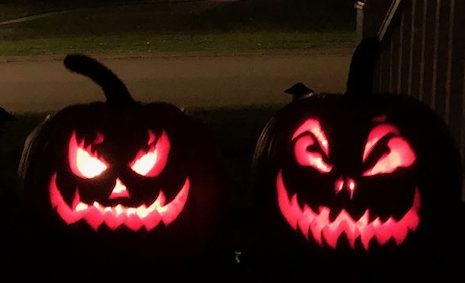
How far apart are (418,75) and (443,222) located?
89.4 inches

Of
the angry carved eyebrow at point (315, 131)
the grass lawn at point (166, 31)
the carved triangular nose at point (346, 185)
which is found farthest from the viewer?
the grass lawn at point (166, 31)

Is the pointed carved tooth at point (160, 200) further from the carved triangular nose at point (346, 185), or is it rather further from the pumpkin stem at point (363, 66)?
the pumpkin stem at point (363, 66)

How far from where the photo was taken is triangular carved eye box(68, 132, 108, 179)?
11.0 ft

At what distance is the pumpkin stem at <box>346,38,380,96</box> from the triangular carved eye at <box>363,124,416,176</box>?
18cm

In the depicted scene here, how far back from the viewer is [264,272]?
327cm

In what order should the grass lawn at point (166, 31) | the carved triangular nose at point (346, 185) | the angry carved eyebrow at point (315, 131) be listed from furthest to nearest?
the grass lawn at point (166, 31)
the angry carved eyebrow at point (315, 131)
the carved triangular nose at point (346, 185)

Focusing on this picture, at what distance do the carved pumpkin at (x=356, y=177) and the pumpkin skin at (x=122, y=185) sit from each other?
0.25 metres

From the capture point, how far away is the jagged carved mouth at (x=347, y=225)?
330 centimetres

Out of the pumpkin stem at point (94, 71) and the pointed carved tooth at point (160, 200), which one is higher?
the pumpkin stem at point (94, 71)

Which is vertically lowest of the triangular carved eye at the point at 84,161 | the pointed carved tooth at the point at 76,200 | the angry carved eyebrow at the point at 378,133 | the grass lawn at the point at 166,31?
the grass lawn at the point at 166,31

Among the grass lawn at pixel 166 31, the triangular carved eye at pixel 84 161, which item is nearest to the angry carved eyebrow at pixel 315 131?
the triangular carved eye at pixel 84 161

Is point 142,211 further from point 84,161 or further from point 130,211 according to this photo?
point 84,161

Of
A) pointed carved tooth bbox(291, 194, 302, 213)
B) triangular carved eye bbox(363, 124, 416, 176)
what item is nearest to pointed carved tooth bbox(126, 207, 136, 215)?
pointed carved tooth bbox(291, 194, 302, 213)

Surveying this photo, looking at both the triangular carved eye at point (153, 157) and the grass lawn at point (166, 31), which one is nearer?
the triangular carved eye at point (153, 157)
